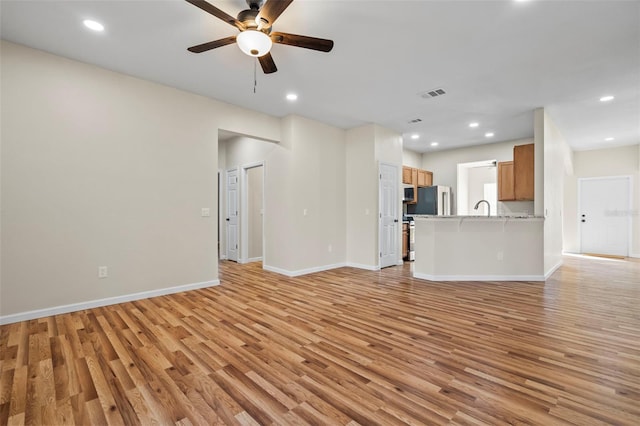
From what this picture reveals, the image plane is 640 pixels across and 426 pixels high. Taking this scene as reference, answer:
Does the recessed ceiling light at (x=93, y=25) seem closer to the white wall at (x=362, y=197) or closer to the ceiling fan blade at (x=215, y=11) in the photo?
the ceiling fan blade at (x=215, y=11)

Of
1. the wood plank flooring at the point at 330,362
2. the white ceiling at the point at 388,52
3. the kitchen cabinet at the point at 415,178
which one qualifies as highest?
the white ceiling at the point at 388,52

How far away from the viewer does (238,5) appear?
2480 millimetres

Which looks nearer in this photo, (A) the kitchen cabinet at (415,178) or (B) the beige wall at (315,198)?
(B) the beige wall at (315,198)

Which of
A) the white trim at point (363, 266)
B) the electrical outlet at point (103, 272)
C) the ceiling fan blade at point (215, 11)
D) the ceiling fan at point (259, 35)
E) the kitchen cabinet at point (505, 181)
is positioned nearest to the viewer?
the ceiling fan blade at point (215, 11)

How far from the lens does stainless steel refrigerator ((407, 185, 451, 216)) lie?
7383 mm

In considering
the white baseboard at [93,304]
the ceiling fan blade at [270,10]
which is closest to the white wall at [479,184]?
the white baseboard at [93,304]

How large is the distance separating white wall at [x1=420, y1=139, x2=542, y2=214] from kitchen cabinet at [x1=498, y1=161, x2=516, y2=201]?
473mm

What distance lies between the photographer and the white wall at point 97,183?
302cm

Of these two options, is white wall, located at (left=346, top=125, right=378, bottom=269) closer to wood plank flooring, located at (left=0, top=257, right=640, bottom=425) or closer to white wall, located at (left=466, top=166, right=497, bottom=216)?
wood plank flooring, located at (left=0, top=257, right=640, bottom=425)

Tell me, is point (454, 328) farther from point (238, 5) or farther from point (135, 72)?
point (135, 72)

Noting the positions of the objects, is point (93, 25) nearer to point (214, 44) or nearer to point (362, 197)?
point (214, 44)

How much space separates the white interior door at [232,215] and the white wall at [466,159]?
17.5ft

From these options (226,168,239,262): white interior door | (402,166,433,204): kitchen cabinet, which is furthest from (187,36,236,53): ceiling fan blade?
(402,166,433,204): kitchen cabinet

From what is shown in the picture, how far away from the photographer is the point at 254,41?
7.77 feet
